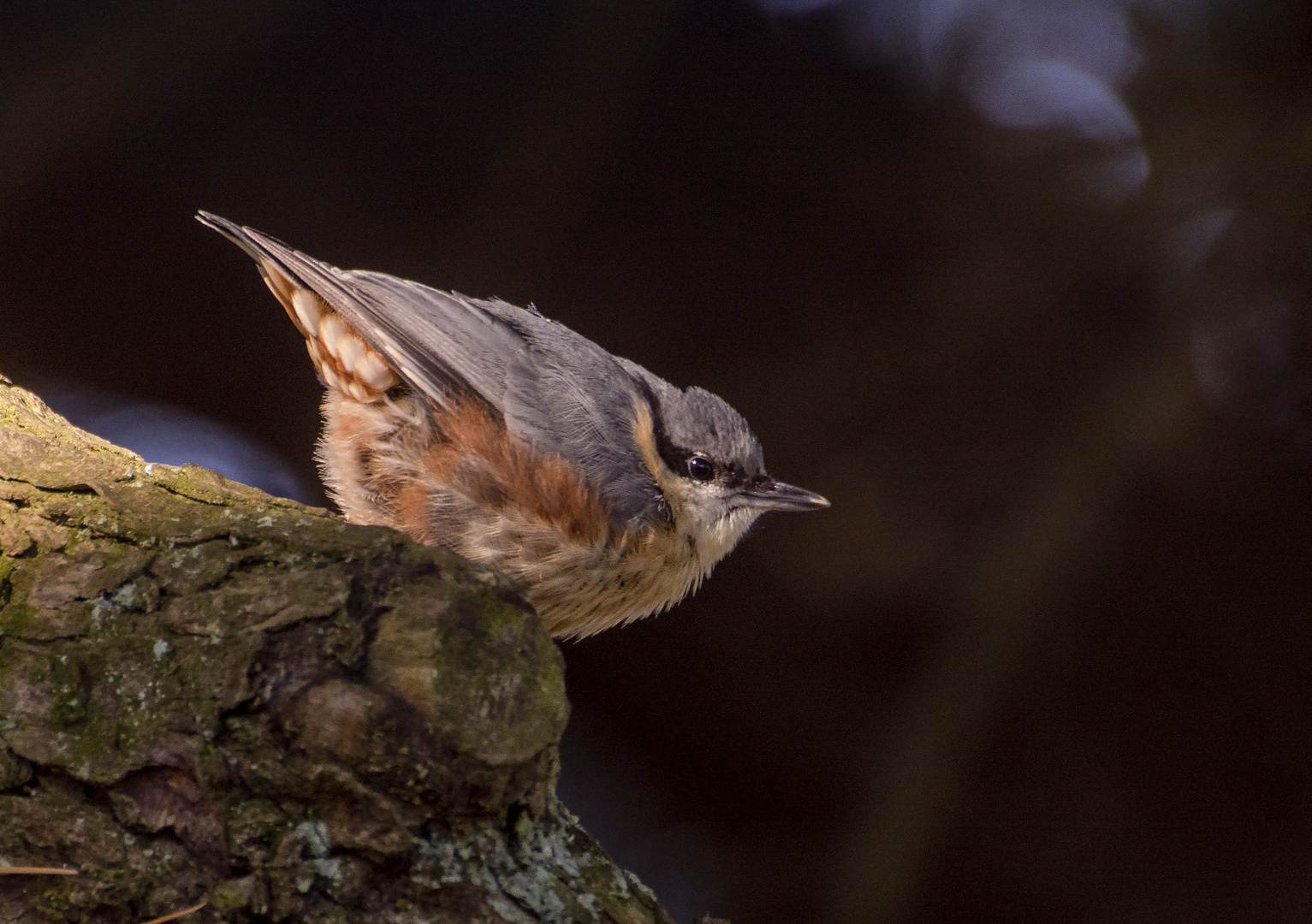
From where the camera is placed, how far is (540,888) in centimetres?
88

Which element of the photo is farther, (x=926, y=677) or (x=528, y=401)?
(x=926, y=677)

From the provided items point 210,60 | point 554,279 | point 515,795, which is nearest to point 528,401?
point 554,279

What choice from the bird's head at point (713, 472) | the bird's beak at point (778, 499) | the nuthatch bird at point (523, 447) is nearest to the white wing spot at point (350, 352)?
the nuthatch bird at point (523, 447)

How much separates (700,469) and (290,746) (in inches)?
42.7

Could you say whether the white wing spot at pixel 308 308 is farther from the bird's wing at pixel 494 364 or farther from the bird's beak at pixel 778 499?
the bird's beak at pixel 778 499

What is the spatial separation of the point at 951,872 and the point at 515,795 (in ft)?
5.44

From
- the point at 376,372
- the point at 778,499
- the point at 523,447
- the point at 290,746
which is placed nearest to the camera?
the point at 290,746

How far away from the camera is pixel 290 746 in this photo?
0.84 meters

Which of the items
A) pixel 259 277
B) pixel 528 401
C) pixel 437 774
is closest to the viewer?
pixel 437 774

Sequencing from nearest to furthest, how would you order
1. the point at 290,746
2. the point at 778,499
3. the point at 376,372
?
the point at 290,746
the point at 376,372
the point at 778,499

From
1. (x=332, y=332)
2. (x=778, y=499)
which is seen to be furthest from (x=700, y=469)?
(x=332, y=332)

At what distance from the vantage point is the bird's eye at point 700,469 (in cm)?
181

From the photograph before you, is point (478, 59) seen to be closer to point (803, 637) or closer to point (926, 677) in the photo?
point (803, 637)

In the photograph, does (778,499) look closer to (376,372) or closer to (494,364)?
(494,364)
